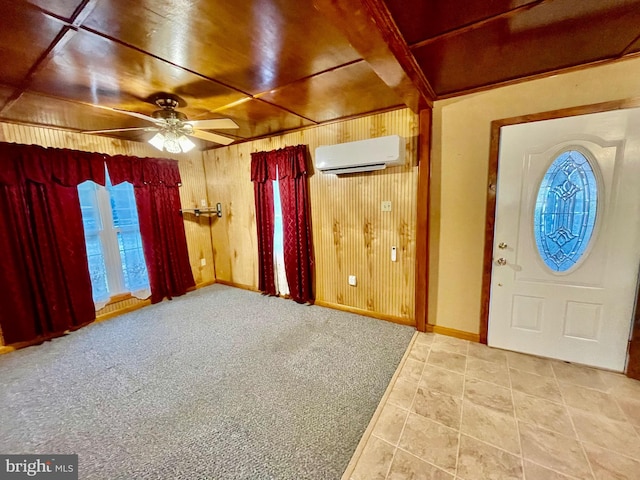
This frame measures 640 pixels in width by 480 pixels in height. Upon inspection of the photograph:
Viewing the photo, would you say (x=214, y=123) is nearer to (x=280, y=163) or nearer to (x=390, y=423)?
(x=280, y=163)

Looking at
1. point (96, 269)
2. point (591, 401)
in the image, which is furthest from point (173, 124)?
point (591, 401)

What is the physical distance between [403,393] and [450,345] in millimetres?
860

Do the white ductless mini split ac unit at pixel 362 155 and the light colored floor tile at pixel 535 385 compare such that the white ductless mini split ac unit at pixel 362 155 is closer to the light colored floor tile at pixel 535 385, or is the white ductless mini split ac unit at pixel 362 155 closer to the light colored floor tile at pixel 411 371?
the light colored floor tile at pixel 411 371

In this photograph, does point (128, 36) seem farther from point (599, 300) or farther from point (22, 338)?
point (599, 300)

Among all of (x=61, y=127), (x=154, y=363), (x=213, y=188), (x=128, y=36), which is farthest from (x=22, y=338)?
(x=128, y=36)

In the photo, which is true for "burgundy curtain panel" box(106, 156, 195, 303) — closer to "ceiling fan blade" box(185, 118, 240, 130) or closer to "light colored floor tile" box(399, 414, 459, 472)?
"ceiling fan blade" box(185, 118, 240, 130)

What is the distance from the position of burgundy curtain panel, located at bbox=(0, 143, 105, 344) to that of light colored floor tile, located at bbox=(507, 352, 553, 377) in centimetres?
446

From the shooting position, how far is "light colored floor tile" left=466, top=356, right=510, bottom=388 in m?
1.95

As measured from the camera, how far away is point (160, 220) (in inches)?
147

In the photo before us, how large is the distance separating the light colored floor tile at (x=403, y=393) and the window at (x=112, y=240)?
11.5 feet

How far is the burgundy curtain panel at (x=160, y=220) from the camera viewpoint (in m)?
3.50

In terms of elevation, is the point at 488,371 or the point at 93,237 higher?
the point at 93,237

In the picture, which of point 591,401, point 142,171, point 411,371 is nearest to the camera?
point 591,401

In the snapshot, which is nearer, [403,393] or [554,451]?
[554,451]
